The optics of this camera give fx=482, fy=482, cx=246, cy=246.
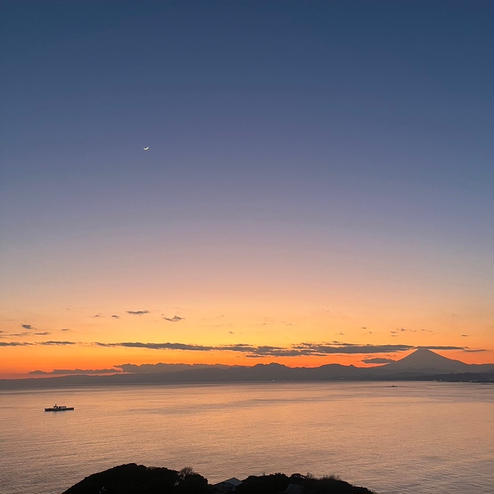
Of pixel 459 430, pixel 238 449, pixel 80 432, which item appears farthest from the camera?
pixel 80 432

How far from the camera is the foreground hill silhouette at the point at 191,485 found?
4344cm

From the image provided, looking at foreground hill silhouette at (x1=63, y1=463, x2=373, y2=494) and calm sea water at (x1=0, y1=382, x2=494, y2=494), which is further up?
foreground hill silhouette at (x1=63, y1=463, x2=373, y2=494)

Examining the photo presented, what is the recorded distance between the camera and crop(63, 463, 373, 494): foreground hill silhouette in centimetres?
4344

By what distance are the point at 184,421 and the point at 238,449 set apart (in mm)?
62384

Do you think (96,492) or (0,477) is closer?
(96,492)

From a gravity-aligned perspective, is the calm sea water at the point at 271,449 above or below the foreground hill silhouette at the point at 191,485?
below

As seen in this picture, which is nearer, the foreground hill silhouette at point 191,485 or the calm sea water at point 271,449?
the foreground hill silhouette at point 191,485

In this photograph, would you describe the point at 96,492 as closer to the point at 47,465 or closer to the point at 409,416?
the point at 47,465

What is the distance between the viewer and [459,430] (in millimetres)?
124188

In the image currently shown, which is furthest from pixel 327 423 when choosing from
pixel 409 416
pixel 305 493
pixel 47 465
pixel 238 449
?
pixel 305 493

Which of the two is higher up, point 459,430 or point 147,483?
point 147,483

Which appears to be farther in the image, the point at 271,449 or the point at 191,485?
the point at 271,449

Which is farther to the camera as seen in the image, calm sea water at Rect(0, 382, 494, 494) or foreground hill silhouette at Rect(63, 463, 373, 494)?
calm sea water at Rect(0, 382, 494, 494)

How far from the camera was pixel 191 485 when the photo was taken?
147ft
